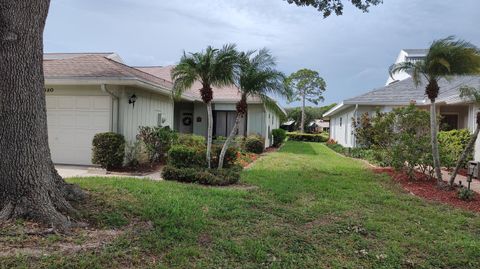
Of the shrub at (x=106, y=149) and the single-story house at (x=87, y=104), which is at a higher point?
the single-story house at (x=87, y=104)

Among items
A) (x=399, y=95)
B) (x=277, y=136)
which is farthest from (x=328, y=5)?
(x=277, y=136)

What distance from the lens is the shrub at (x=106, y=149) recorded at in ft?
33.9

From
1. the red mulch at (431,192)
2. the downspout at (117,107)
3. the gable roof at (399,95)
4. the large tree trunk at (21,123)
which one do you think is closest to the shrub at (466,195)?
the red mulch at (431,192)

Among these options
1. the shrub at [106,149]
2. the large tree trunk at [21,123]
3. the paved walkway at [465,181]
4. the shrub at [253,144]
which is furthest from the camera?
the shrub at [253,144]

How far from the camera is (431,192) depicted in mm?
8625

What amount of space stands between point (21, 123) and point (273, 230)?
11.9 feet

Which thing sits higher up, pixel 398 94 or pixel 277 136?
pixel 398 94

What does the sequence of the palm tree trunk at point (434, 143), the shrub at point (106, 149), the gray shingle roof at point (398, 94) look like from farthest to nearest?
the gray shingle roof at point (398, 94)
the shrub at point (106, 149)
the palm tree trunk at point (434, 143)

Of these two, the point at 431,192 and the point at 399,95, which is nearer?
the point at 431,192

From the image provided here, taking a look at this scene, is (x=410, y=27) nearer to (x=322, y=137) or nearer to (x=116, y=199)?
(x=116, y=199)

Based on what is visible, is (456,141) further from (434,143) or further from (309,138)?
(309,138)

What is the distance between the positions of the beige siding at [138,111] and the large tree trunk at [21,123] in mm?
6786

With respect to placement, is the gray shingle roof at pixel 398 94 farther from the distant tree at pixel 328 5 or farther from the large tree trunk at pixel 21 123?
the large tree trunk at pixel 21 123

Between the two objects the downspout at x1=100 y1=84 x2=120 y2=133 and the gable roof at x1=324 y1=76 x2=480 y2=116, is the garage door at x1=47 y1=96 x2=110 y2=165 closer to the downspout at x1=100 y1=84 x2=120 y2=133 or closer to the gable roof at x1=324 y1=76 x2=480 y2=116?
the downspout at x1=100 y1=84 x2=120 y2=133
